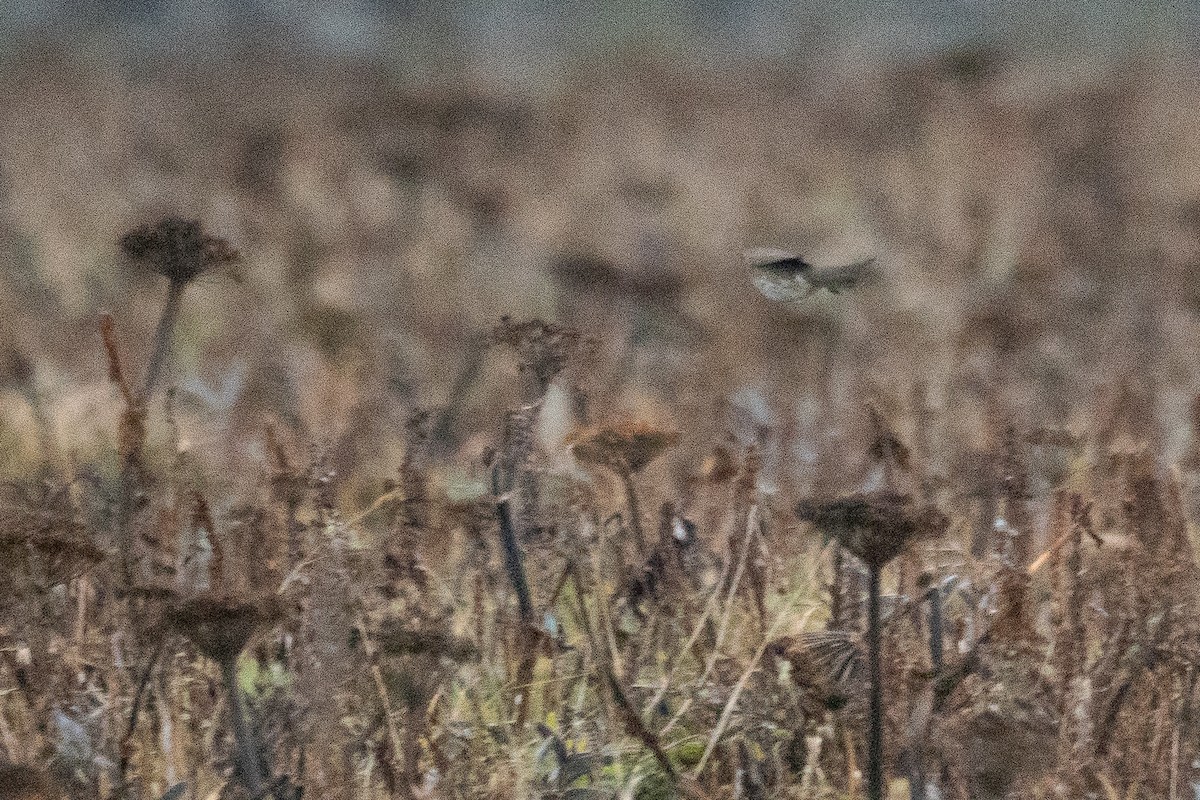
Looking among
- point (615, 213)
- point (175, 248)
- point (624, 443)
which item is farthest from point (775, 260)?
point (615, 213)

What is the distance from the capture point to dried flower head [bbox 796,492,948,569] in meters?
1.29

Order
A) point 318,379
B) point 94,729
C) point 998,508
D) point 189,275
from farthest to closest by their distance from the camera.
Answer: point 318,379 < point 998,508 < point 189,275 < point 94,729

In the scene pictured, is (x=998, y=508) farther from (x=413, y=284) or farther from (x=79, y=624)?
(x=413, y=284)

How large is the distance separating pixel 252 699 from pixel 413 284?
5.32 m

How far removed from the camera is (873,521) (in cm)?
130

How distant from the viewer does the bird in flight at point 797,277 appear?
188 cm

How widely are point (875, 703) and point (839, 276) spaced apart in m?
0.68

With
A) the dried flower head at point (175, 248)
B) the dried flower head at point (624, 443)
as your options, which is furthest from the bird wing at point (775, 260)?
the dried flower head at point (175, 248)

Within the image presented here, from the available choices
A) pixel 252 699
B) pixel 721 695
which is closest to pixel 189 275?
pixel 252 699

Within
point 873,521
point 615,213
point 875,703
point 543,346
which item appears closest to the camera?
point 873,521

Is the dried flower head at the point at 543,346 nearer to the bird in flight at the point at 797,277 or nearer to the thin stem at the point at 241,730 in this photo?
the bird in flight at the point at 797,277

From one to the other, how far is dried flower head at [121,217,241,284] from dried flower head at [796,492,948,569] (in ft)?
3.17

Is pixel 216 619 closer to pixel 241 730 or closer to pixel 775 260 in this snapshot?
pixel 241 730

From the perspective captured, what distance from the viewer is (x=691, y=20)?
12.1m
